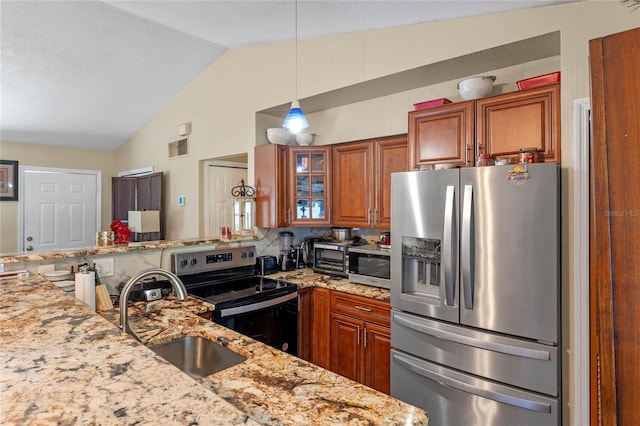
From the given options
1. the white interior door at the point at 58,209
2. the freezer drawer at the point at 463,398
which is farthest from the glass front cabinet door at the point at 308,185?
the white interior door at the point at 58,209

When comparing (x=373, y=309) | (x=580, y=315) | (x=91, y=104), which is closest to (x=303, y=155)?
(x=373, y=309)

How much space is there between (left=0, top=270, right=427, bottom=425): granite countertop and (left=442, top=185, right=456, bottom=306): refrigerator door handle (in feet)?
3.61

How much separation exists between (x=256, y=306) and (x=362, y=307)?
0.79 m

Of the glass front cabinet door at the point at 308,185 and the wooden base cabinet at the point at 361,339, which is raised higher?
the glass front cabinet door at the point at 308,185

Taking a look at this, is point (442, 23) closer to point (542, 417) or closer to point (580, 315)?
point (580, 315)

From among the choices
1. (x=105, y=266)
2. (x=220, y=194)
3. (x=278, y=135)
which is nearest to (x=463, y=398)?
(x=105, y=266)

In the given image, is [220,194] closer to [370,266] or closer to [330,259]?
[330,259]

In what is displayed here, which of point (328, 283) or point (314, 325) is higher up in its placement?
point (328, 283)

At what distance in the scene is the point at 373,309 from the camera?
2.53m

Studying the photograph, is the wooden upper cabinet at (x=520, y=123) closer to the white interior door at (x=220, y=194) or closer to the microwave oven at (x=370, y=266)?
the microwave oven at (x=370, y=266)

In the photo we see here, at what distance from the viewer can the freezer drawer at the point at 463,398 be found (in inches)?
69.6

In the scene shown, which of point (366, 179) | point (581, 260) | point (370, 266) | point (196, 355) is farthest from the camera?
point (366, 179)

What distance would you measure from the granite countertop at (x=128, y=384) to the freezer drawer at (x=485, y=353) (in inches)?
44.4

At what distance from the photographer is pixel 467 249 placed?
A: 6.29 ft
